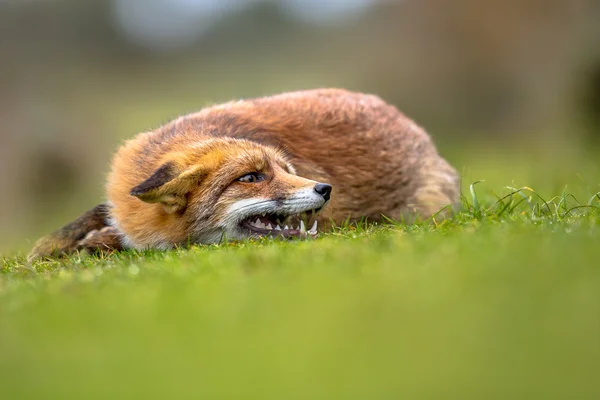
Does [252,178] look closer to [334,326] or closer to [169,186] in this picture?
[169,186]

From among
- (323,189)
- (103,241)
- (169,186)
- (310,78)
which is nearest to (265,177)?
(323,189)

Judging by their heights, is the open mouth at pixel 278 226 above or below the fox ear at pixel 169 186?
below

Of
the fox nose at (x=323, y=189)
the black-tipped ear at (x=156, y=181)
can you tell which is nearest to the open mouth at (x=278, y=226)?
the fox nose at (x=323, y=189)

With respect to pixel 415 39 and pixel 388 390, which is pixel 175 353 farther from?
pixel 415 39

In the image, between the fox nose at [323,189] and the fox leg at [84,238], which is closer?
the fox nose at [323,189]

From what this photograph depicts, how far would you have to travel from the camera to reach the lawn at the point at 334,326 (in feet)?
8.66

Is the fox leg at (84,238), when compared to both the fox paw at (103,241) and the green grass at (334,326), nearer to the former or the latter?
the fox paw at (103,241)

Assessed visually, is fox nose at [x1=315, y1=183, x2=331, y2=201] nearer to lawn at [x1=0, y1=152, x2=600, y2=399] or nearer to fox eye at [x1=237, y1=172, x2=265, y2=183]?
fox eye at [x1=237, y1=172, x2=265, y2=183]

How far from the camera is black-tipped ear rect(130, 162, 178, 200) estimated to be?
5.89 m

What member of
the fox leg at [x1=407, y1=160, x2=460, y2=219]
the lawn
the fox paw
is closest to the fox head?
the fox paw

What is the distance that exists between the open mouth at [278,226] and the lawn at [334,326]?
126 cm

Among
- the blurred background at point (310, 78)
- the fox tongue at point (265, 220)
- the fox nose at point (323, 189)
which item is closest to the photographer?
the fox nose at point (323, 189)

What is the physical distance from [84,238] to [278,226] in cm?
194

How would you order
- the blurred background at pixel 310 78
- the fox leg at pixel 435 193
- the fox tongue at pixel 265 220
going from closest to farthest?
the fox tongue at pixel 265 220, the fox leg at pixel 435 193, the blurred background at pixel 310 78
